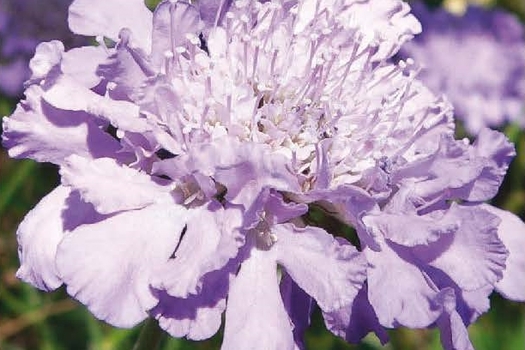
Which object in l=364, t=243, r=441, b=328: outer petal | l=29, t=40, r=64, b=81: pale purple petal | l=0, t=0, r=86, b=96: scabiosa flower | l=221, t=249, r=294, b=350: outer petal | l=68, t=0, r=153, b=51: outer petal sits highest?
l=68, t=0, r=153, b=51: outer petal

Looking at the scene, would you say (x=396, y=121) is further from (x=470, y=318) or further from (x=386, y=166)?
(x=470, y=318)

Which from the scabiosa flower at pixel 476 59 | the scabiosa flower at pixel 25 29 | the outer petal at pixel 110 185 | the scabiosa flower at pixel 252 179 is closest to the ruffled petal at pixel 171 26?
the scabiosa flower at pixel 252 179

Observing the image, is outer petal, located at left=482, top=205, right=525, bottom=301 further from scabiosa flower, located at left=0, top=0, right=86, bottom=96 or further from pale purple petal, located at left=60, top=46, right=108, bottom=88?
scabiosa flower, located at left=0, top=0, right=86, bottom=96

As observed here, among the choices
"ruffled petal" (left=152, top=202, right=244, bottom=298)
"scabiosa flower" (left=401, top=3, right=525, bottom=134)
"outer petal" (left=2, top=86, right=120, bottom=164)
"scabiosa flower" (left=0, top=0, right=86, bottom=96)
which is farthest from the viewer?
"scabiosa flower" (left=401, top=3, right=525, bottom=134)

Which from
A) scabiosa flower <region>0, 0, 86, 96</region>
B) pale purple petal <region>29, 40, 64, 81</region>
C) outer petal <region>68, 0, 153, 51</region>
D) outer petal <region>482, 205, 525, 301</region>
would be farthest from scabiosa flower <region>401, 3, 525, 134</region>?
pale purple petal <region>29, 40, 64, 81</region>

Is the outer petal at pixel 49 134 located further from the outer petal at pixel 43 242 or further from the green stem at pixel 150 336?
the green stem at pixel 150 336

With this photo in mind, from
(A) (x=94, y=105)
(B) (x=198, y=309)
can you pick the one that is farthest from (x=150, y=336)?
(A) (x=94, y=105)

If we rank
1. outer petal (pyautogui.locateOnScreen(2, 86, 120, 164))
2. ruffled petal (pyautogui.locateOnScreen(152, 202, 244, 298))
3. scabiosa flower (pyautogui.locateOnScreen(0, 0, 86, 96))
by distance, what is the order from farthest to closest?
scabiosa flower (pyautogui.locateOnScreen(0, 0, 86, 96)) < outer petal (pyautogui.locateOnScreen(2, 86, 120, 164)) < ruffled petal (pyautogui.locateOnScreen(152, 202, 244, 298))

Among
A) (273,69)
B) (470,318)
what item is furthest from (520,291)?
(273,69)
